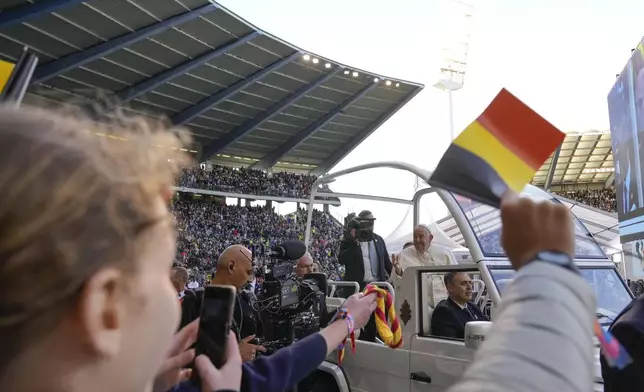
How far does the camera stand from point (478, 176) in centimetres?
78

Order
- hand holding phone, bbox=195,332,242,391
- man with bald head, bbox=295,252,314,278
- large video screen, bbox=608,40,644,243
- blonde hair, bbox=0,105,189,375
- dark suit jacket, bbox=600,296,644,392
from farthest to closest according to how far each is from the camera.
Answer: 1. large video screen, bbox=608,40,644,243
2. man with bald head, bbox=295,252,314,278
3. dark suit jacket, bbox=600,296,644,392
4. hand holding phone, bbox=195,332,242,391
5. blonde hair, bbox=0,105,189,375

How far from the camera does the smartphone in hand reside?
103 centimetres

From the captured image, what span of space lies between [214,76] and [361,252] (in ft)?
69.7

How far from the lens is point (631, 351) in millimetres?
1141

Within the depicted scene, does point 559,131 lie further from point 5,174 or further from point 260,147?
point 260,147

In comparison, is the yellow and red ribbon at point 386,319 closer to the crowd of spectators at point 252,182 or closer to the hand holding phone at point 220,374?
the hand holding phone at point 220,374

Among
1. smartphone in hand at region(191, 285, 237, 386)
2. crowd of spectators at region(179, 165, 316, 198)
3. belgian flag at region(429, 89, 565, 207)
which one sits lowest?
smartphone in hand at region(191, 285, 237, 386)

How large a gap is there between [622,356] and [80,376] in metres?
0.74

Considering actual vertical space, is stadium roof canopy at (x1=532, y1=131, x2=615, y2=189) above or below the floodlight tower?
below

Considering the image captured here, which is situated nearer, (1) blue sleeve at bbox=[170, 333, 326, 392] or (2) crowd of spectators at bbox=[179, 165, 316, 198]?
(1) blue sleeve at bbox=[170, 333, 326, 392]

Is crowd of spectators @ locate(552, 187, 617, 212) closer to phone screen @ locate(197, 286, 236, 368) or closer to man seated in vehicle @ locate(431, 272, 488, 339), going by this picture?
man seated in vehicle @ locate(431, 272, 488, 339)

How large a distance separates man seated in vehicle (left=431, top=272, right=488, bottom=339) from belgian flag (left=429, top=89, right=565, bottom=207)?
8.59 feet

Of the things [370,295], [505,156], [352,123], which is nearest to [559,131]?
[505,156]

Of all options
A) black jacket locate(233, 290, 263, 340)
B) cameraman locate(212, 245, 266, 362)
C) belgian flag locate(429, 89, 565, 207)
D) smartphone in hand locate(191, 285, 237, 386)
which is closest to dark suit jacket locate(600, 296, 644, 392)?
belgian flag locate(429, 89, 565, 207)
